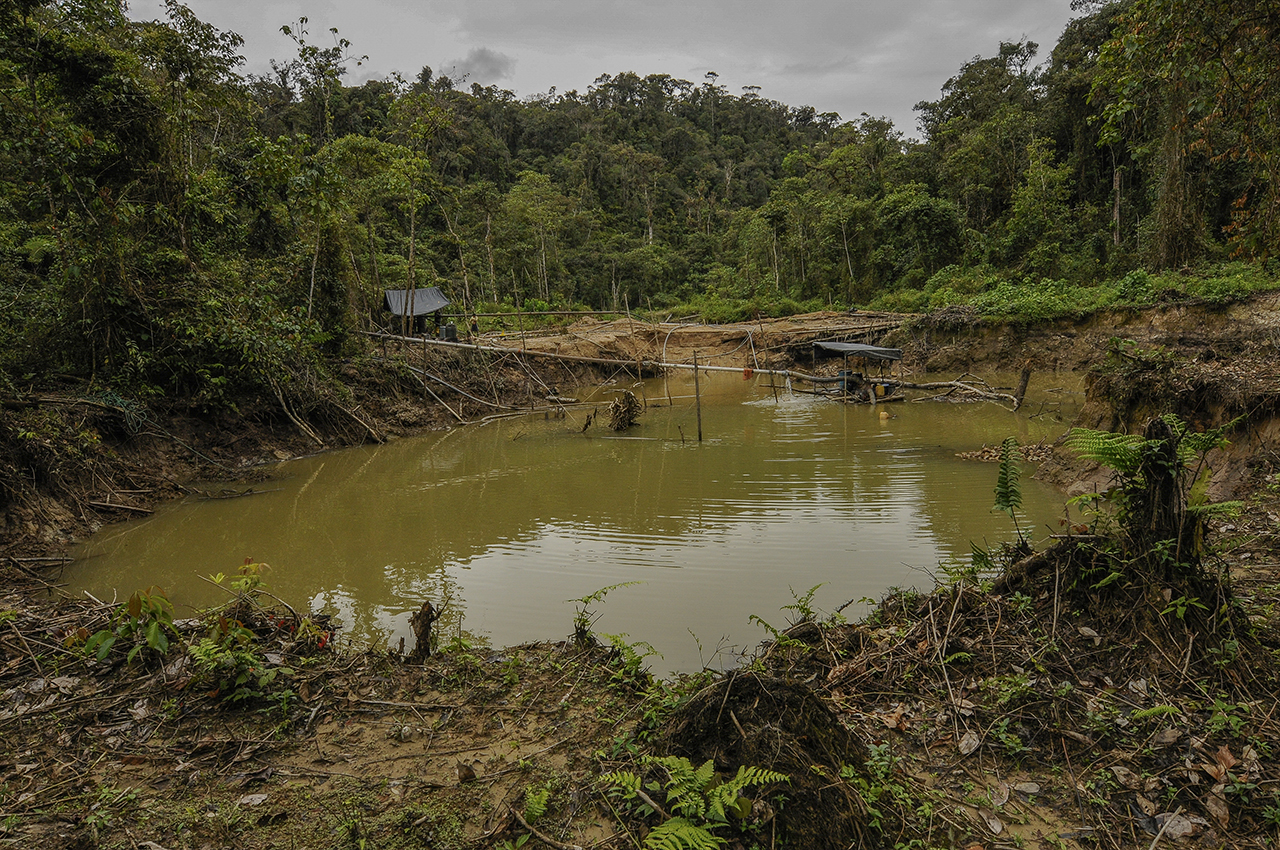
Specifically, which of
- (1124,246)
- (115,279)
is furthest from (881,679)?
(1124,246)

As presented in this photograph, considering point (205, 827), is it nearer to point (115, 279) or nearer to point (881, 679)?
point (881, 679)

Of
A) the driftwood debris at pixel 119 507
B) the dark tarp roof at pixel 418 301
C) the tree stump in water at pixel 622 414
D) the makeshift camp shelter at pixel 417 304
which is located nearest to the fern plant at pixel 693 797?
the driftwood debris at pixel 119 507

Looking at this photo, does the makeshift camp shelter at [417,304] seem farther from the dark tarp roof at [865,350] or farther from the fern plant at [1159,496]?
the fern plant at [1159,496]

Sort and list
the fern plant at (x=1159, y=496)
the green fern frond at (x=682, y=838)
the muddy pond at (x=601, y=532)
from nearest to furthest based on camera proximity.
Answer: the green fern frond at (x=682, y=838)
the fern plant at (x=1159, y=496)
the muddy pond at (x=601, y=532)

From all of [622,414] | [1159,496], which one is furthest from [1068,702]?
[622,414]

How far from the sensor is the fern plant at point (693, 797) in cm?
221

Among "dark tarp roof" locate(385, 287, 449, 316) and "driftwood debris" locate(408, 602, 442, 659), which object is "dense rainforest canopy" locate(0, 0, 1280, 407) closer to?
"dark tarp roof" locate(385, 287, 449, 316)

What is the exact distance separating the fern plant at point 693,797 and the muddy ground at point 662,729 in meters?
0.06

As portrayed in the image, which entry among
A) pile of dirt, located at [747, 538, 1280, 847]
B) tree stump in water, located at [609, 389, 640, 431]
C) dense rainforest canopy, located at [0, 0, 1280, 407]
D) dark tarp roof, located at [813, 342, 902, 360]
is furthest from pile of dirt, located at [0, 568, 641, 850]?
dark tarp roof, located at [813, 342, 902, 360]

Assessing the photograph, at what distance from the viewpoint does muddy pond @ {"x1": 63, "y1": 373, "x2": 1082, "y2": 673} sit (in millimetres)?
5684

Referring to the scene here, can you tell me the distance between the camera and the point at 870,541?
7.20 meters

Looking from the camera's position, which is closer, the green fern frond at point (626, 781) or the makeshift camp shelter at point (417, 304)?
the green fern frond at point (626, 781)

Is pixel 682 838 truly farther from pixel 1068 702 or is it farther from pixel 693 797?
pixel 1068 702

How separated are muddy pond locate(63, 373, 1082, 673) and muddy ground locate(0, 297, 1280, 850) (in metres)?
0.90
